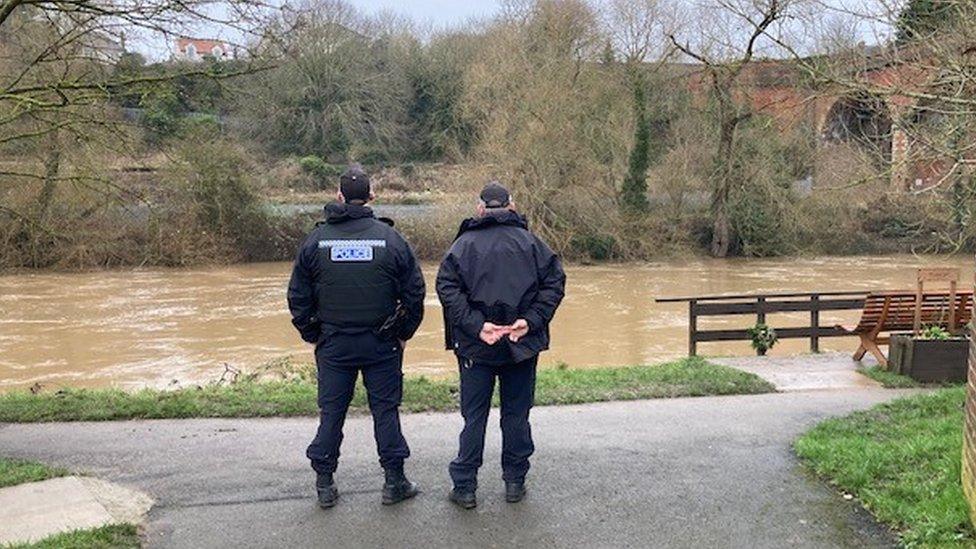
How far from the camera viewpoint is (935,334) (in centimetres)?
945

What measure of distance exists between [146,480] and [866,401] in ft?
20.1

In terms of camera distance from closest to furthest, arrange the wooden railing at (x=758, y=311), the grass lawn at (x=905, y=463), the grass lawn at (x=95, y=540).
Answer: the grass lawn at (x=95, y=540)
the grass lawn at (x=905, y=463)
the wooden railing at (x=758, y=311)

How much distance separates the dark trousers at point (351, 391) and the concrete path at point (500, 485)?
284 millimetres

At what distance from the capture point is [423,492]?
16.6ft

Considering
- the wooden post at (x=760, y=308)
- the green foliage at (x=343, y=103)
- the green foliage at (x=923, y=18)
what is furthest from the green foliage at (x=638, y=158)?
the green foliage at (x=923, y=18)

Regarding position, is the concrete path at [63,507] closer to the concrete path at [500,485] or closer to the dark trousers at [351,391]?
the concrete path at [500,485]

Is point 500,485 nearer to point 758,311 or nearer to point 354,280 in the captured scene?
point 354,280

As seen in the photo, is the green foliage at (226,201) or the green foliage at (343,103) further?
the green foliage at (343,103)

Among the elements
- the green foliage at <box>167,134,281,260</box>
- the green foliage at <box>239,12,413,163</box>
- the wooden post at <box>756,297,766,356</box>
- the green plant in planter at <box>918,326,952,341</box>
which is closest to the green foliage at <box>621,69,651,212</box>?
the green foliage at <box>167,134,281,260</box>

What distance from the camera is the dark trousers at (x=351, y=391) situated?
4.81 metres

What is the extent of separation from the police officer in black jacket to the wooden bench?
7141 mm

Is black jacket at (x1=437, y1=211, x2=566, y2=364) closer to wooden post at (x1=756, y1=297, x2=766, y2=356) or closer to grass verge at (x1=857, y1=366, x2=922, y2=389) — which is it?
grass verge at (x1=857, y1=366, x2=922, y2=389)

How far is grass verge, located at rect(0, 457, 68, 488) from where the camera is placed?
5.16 m

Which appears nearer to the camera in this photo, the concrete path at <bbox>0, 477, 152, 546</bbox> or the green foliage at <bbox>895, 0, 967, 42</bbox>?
the concrete path at <bbox>0, 477, 152, 546</bbox>
